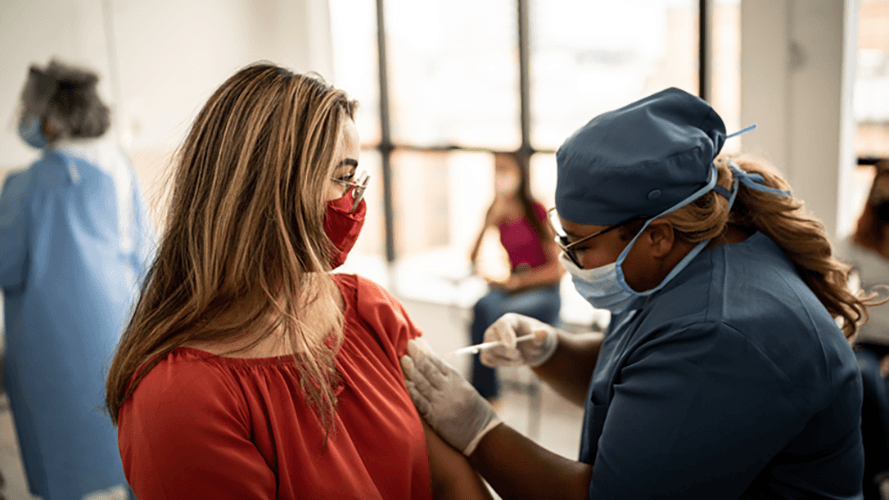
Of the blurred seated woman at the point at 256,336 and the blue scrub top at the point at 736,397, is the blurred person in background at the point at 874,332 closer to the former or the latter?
the blue scrub top at the point at 736,397

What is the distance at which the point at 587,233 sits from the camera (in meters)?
1.26

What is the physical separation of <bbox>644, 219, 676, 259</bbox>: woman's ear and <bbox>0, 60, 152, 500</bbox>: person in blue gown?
1.87m

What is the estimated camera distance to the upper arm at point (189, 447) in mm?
914

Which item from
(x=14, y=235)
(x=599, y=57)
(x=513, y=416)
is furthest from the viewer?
(x=599, y=57)

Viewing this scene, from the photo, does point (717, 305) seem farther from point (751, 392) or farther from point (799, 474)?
point (799, 474)

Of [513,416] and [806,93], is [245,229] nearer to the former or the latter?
[513,416]

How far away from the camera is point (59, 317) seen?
2.46 m

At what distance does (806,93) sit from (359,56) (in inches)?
114

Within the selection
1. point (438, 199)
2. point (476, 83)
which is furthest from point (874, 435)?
point (438, 199)

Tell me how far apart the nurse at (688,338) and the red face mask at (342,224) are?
26 centimetres

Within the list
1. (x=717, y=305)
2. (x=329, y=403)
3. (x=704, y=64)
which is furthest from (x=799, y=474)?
(x=704, y=64)

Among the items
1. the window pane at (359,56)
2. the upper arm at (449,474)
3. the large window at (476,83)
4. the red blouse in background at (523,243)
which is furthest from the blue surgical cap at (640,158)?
the window pane at (359,56)

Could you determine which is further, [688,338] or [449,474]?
[449,474]

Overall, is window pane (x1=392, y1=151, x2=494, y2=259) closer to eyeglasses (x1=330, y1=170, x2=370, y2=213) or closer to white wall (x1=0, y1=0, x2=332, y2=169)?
white wall (x1=0, y1=0, x2=332, y2=169)
